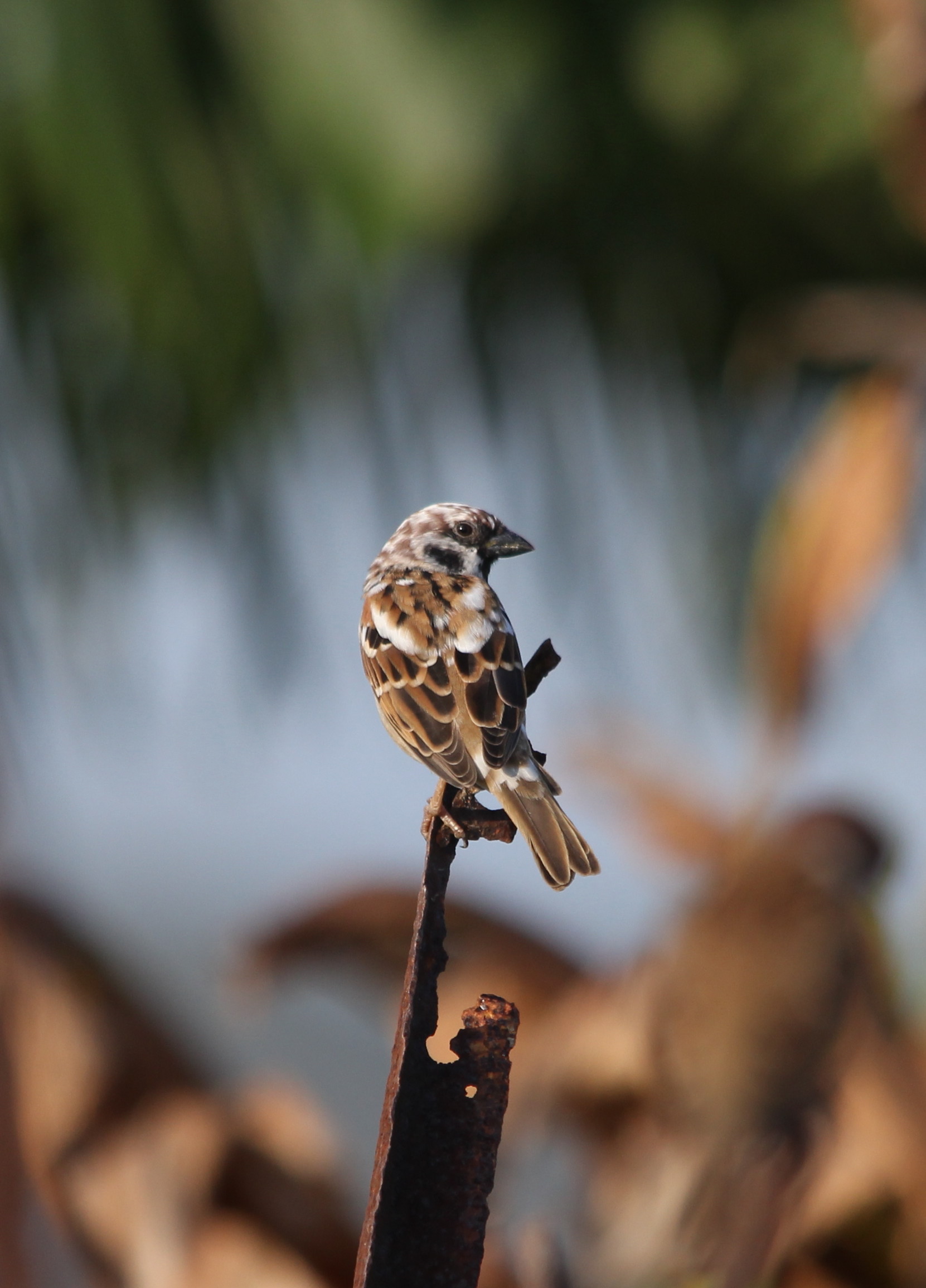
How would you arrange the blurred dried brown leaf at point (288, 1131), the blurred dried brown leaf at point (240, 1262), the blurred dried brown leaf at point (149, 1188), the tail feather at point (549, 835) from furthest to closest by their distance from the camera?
the blurred dried brown leaf at point (288, 1131) → the blurred dried brown leaf at point (149, 1188) → the blurred dried brown leaf at point (240, 1262) → the tail feather at point (549, 835)

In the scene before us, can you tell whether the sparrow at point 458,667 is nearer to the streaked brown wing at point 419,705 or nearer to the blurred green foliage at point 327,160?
the streaked brown wing at point 419,705

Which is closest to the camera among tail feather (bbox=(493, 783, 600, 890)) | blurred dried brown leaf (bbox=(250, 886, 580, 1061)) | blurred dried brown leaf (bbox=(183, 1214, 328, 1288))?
tail feather (bbox=(493, 783, 600, 890))

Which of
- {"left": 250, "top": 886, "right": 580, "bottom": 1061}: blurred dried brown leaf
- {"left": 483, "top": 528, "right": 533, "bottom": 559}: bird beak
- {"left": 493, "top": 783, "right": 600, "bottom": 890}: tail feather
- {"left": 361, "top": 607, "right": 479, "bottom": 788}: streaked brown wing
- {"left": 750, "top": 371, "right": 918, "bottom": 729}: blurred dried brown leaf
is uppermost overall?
{"left": 750, "top": 371, "right": 918, "bottom": 729}: blurred dried brown leaf

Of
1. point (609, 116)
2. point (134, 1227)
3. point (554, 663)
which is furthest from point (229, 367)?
point (554, 663)

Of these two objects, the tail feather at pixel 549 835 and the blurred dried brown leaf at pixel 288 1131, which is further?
the blurred dried brown leaf at pixel 288 1131

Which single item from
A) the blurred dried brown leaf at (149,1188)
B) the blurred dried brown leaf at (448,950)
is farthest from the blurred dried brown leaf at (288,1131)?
the blurred dried brown leaf at (448,950)

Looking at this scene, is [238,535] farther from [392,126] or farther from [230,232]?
[392,126]

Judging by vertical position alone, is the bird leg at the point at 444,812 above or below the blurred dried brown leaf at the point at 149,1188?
above

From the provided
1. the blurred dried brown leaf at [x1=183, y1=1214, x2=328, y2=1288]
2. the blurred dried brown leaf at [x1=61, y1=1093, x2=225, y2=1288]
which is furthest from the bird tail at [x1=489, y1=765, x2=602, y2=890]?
the blurred dried brown leaf at [x1=61, y1=1093, x2=225, y2=1288]

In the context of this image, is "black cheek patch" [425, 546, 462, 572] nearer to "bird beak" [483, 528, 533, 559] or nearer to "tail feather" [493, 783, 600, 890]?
"bird beak" [483, 528, 533, 559]
